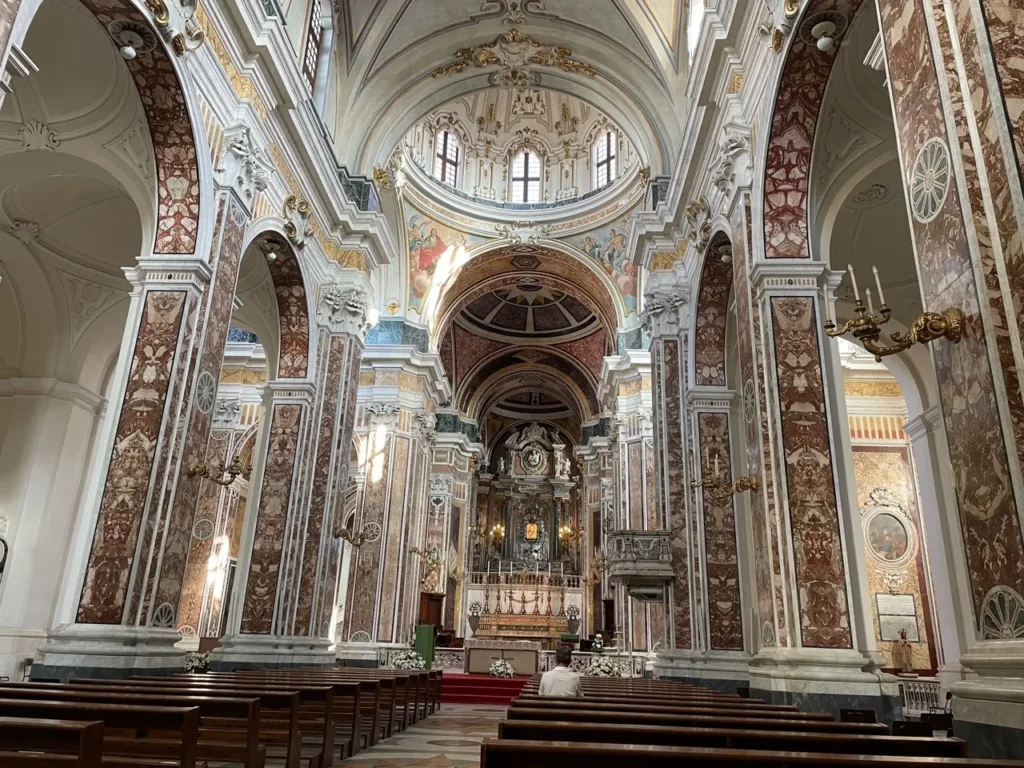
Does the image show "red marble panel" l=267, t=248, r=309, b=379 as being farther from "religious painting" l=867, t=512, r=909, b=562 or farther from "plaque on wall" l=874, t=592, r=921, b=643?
"plaque on wall" l=874, t=592, r=921, b=643

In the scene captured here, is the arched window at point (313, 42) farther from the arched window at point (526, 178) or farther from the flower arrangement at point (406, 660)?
the flower arrangement at point (406, 660)

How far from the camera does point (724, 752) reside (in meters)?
2.27

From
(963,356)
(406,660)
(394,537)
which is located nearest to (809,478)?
(963,356)

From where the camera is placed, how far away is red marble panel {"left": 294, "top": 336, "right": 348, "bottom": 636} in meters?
11.1

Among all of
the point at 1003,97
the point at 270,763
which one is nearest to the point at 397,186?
the point at 270,763

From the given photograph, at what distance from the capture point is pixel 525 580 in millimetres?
30453

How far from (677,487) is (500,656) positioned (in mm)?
8768

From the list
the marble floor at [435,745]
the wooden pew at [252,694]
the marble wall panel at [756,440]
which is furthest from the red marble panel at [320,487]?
the marble wall panel at [756,440]

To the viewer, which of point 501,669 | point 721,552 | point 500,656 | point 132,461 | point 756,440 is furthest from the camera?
point 500,656

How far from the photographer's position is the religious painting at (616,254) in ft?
66.8

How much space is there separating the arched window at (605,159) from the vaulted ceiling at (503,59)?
21.0 feet

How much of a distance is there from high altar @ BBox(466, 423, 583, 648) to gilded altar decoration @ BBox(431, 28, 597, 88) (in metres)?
21.0

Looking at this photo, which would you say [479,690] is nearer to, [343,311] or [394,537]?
[394,537]

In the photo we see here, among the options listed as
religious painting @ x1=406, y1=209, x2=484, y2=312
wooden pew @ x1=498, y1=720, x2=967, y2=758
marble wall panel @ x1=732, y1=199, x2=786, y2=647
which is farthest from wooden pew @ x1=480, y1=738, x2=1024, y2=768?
religious painting @ x1=406, y1=209, x2=484, y2=312
